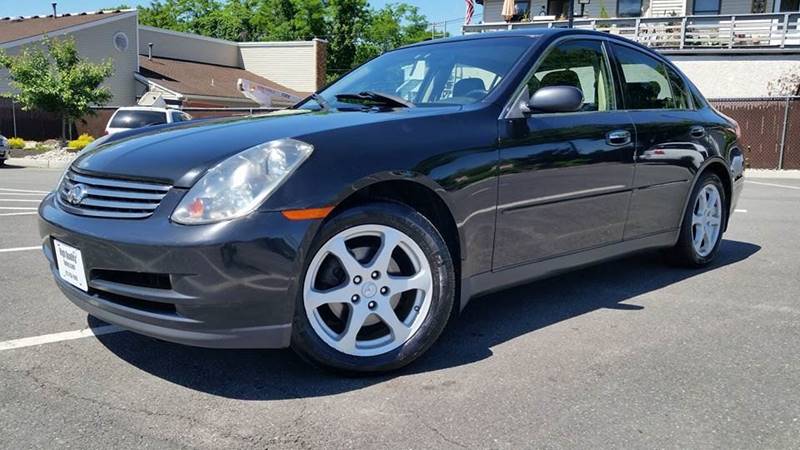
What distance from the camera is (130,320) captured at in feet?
9.09

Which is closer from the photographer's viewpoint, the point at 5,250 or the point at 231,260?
the point at 231,260

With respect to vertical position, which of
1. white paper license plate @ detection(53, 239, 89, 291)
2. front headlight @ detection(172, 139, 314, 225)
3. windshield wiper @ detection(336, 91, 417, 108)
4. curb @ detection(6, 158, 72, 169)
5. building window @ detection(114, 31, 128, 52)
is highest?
building window @ detection(114, 31, 128, 52)

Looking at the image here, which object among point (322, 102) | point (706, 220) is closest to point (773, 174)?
point (706, 220)

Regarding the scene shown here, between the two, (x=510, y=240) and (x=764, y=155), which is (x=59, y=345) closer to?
(x=510, y=240)

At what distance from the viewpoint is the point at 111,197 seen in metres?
2.91

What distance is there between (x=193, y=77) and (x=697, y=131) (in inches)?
1300

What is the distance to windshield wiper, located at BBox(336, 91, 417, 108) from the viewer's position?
3640 mm

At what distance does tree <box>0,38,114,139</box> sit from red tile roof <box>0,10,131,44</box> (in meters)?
4.76

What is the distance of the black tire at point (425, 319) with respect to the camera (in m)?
2.84

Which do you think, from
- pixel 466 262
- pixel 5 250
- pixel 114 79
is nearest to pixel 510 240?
pixel 466 262

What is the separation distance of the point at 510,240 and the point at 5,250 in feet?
14.4

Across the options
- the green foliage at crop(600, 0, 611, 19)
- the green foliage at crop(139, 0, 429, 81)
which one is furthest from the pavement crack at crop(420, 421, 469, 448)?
the green foliage at crop(139, 0, 429, 81)

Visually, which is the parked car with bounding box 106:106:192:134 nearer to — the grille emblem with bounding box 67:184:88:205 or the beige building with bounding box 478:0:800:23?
the grille emblem with bounding box 67:184:88:205

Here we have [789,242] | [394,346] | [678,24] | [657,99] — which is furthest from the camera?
[678,24]
